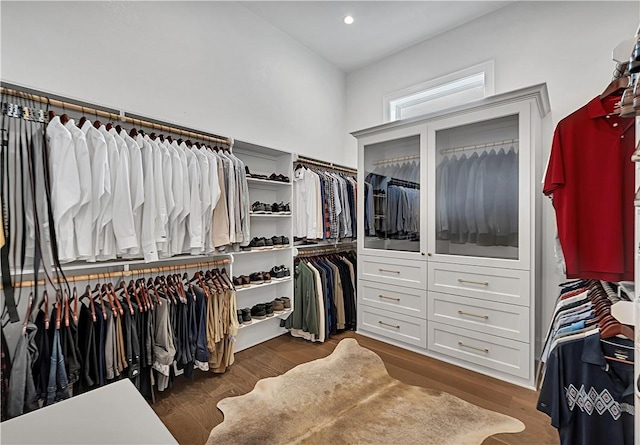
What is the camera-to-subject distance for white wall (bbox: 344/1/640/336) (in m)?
2.52

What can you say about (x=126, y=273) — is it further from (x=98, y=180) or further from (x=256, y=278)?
(x=256, y=278)

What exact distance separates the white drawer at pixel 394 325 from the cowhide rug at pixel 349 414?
59 centimetres

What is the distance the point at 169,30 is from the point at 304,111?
161 centimetres

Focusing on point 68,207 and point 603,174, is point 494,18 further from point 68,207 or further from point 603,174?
point 68,207

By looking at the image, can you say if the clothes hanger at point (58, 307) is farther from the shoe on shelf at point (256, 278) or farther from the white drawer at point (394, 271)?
the white drawer at point (394, 271)

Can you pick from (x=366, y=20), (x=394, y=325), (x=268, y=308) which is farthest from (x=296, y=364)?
(x=366, y=20)

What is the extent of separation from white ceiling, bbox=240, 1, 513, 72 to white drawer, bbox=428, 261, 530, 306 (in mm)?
2520

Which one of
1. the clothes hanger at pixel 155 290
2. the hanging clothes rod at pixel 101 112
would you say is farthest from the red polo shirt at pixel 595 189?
the clothes hanger at pixel 155 290

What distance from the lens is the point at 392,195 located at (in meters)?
3.11

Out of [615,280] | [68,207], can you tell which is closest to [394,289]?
[615,280]

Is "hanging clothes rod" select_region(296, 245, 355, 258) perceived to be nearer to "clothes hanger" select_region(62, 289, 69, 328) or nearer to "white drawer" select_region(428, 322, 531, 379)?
"white drawer" select_region(428, 322, 531, 379)

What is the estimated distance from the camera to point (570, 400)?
46.3 inches

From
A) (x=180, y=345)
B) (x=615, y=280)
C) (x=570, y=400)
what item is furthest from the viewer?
(x=180, y=345)

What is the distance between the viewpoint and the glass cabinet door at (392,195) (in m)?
2.89
